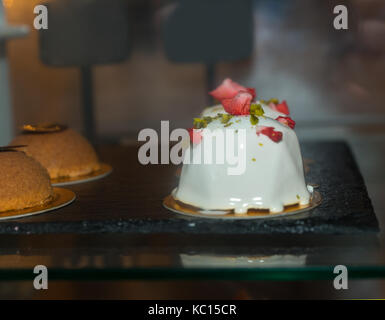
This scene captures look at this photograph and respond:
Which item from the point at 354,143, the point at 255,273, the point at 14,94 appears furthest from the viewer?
the point at 14,94

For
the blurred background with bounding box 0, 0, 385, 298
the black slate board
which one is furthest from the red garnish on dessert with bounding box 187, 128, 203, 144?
the blurred background with bounding box 0, 0, 385, 298

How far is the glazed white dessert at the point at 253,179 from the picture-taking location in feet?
3.41

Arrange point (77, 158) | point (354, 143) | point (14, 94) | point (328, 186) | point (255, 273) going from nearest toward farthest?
point (255, 273)
point (328, 186)
point (77, 158)
point (354, 143)
point (14, 94)

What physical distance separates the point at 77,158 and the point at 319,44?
0.85 m

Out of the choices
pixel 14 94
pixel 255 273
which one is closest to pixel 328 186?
pixel 255 273

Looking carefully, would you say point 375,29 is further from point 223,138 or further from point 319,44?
point 223,138

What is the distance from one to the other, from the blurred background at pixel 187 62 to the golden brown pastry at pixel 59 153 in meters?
0.55

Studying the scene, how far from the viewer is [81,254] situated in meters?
0.89

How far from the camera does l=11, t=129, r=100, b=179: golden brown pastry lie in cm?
Result: 137

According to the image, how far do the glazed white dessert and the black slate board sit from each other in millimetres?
51

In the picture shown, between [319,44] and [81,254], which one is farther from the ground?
[319,44]

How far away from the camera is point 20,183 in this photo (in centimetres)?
111
